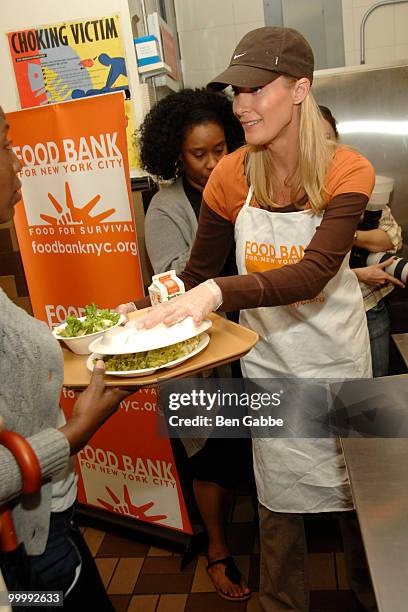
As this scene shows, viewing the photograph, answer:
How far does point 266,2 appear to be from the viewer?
3.75 metres

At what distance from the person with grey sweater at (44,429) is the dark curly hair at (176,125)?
108 cm

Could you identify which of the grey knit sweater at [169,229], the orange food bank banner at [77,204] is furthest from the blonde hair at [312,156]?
the orange food bank banner at [77,204]

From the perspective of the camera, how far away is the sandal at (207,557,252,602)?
210cm

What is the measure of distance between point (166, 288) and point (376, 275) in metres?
0.95

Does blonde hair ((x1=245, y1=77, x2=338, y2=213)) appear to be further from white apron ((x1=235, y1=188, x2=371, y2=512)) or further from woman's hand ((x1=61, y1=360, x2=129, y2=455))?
woman's hand ((x1=61, y1=360, x2=129, y2=455))

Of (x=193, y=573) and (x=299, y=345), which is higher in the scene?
(x=299, y=345)

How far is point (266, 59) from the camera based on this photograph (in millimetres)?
1451

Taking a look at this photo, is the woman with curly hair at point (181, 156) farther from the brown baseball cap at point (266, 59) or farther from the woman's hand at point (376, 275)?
the brown baseball cap at point (266, 59)

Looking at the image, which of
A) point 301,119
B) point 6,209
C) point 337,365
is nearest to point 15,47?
point 301,119

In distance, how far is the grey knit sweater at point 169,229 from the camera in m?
2.07

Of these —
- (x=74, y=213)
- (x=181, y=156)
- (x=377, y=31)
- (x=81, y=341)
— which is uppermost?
(x=377, y=31)

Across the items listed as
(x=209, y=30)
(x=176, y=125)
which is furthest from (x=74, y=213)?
(x=209, y=30)

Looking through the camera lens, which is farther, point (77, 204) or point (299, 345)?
point (77, 204)

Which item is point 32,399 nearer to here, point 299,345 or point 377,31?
point 299,345
